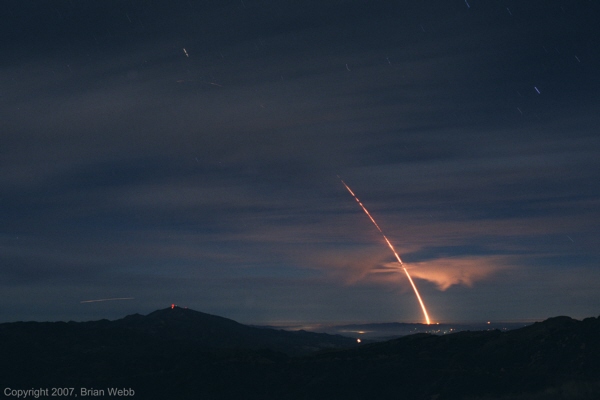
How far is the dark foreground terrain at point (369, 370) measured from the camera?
256ft

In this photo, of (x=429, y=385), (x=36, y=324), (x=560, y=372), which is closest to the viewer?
(x=560, y=372)

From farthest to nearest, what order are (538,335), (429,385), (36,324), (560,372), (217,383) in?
(36,324), (217,383), (538,335), (429,385), (560,372)

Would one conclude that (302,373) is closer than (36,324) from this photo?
Yes

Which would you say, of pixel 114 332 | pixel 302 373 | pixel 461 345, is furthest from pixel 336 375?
pixel 114 332

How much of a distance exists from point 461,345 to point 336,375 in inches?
935

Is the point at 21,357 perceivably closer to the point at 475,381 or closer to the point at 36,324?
the point at 36,324

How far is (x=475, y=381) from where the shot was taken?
8025cm

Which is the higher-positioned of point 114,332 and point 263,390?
point 114,332

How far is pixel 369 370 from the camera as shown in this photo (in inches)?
Answer: 3735

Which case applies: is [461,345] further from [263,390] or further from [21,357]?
[21,357]

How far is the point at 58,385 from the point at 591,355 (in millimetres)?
92087

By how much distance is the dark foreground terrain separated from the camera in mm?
78000

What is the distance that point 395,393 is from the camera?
Answer: 84.6 m

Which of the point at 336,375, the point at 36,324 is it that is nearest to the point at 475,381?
the point at 336,375
